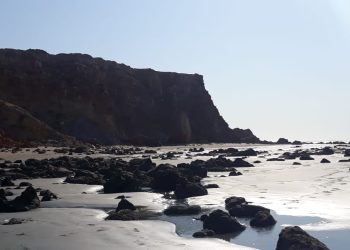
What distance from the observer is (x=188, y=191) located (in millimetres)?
15516

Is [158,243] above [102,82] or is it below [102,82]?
below

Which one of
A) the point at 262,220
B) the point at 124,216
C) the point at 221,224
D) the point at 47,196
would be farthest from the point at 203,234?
the point at 47,196

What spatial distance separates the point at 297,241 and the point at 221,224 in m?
2.39

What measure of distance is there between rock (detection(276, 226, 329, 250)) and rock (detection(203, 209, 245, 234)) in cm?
188

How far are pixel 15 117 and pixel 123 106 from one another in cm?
2571

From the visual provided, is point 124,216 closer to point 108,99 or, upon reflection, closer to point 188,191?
point 188,191

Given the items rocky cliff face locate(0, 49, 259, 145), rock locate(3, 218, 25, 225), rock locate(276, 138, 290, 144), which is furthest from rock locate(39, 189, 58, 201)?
rock locate(276, 138, 290, 144)

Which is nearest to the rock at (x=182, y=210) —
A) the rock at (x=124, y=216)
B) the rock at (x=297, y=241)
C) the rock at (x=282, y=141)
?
the rock at (x=124, y=216)

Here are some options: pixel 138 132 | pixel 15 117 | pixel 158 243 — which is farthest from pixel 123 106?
pixel 158 243

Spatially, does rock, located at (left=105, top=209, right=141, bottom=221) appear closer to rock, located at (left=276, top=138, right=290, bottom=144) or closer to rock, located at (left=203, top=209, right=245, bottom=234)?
rock, located at (left=203, top=209, right=245, bottom=234)

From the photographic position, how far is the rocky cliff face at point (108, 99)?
6262 centimetres

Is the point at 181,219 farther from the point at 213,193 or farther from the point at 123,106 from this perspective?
the point at 123,106

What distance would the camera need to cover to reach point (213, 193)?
638 inches

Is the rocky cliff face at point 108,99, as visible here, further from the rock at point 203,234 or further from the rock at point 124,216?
the rock at point 203,234
